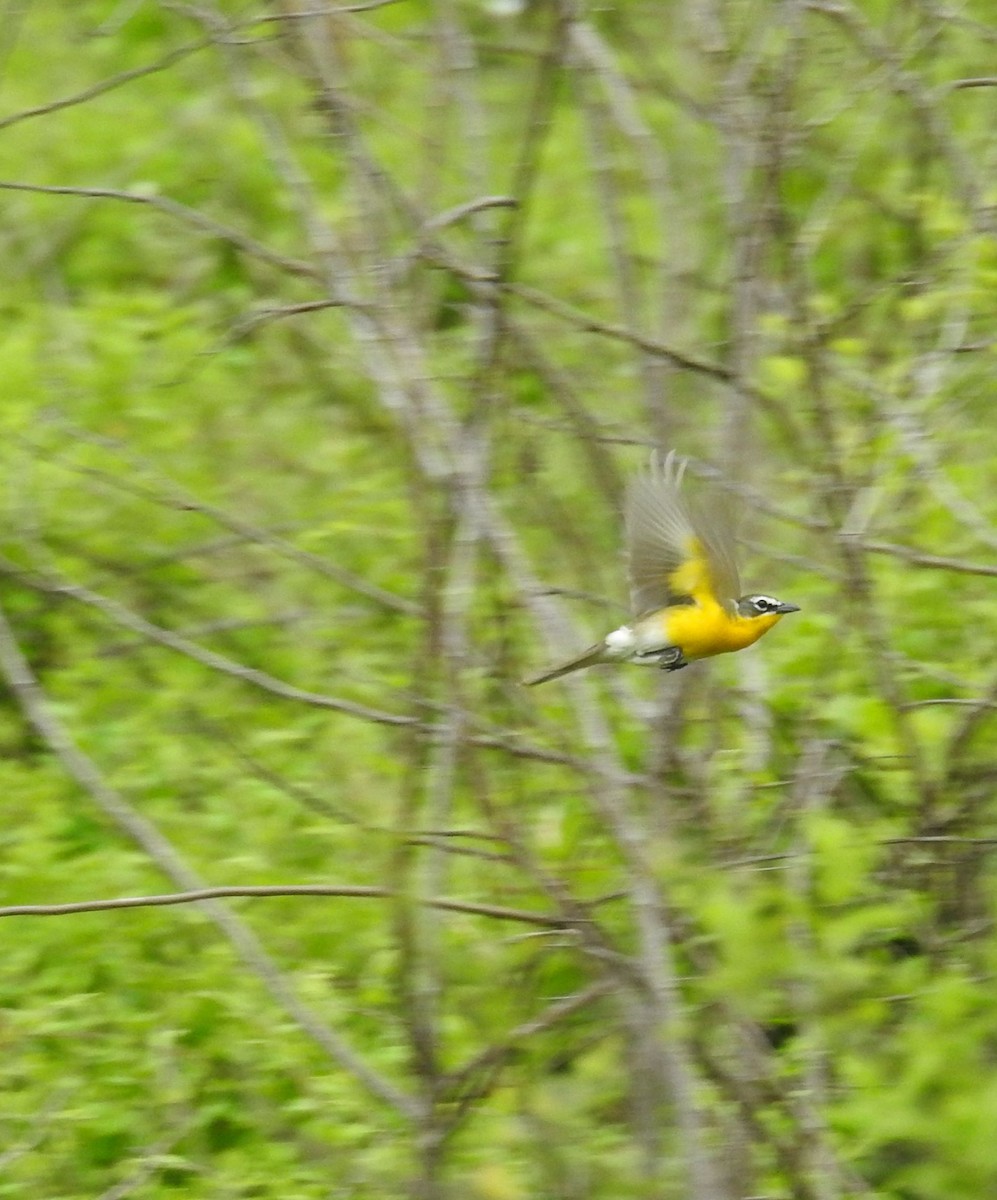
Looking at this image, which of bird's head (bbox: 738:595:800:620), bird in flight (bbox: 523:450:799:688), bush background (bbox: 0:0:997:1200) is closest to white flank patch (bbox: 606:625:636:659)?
bird in flight (bbox: 523:450:799:688)

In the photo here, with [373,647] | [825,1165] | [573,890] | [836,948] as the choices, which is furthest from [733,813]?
[373,647]

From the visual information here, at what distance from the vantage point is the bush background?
2.98 m

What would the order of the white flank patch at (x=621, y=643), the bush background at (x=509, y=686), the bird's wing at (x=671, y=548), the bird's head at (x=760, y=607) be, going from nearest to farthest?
1. the bush background at (x=509, y=686)
2. the bird's wing at (x=671, y=548)
3. the white flank patch at (x=621, y=643)
4. the bird's head at (x=760, y=607)

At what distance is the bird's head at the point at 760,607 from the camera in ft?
12.3

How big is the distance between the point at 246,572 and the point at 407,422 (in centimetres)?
223

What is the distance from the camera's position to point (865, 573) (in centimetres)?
350

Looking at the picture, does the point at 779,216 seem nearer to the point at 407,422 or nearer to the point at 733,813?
the point at 407,422

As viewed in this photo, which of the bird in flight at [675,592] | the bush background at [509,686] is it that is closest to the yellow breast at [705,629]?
the bird in flight at [675,592]

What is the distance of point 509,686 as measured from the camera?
3.64 m

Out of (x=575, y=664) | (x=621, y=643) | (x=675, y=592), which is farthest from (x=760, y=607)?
(x=575, y=664)

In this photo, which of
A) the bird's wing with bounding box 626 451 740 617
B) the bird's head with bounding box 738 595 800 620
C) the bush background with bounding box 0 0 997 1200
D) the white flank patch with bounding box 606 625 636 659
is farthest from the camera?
the bird's head with bounding box 738 595 800 620

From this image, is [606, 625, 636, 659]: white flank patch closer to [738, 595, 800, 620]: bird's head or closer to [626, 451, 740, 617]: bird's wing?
[626, 451, 740, 617]: bird's wing

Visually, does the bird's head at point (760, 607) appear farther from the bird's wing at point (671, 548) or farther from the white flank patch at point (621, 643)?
the white flank patch at point (621, 643)

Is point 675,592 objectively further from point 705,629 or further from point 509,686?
point 509,686
